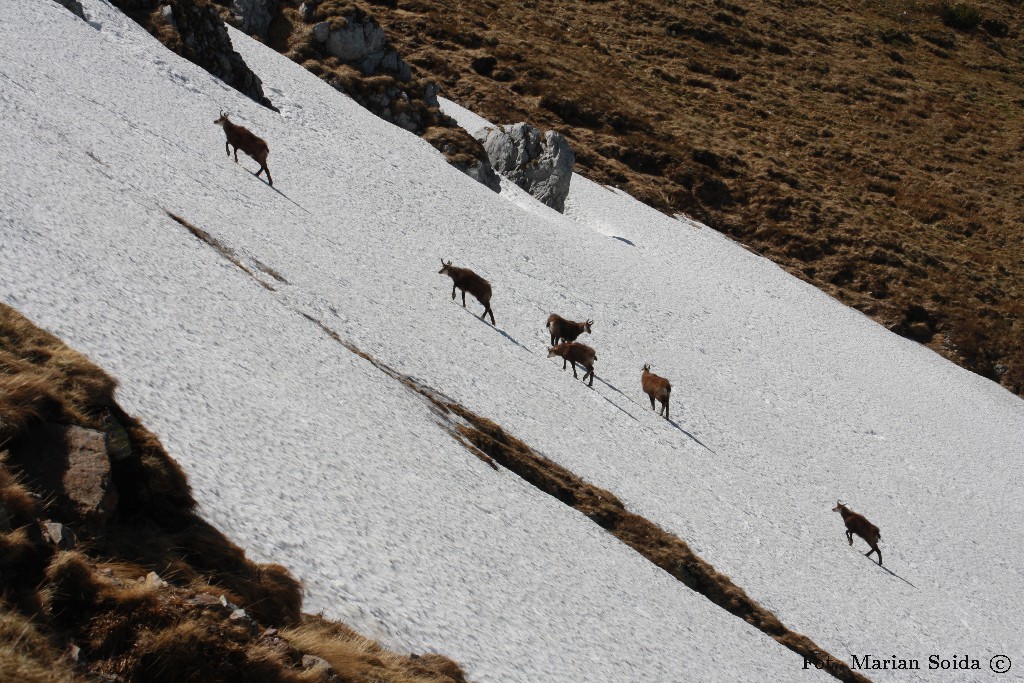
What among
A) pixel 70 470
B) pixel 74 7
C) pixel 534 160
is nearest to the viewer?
→ pixel 70 470

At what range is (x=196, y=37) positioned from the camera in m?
33.9

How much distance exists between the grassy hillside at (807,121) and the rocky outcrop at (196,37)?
24.6 metres

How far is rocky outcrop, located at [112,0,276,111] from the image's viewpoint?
33344mm

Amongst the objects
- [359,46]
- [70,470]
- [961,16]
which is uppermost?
[961,16]

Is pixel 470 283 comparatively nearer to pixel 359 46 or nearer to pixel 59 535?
pixel 59 535

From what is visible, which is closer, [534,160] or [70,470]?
[70,470]

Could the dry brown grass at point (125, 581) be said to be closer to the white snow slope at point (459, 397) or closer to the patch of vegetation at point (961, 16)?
the white snow slope at point (459, 397)

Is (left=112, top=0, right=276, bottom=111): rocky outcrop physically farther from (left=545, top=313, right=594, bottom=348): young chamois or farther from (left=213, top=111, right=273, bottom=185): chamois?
(left=545, top=313, right=594, bottom=348): young chamois

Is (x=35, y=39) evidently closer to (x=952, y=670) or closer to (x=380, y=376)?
(x=380, y=376)

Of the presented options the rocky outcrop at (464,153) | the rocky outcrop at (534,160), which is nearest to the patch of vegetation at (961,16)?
the rocky outcrop at (534,160)

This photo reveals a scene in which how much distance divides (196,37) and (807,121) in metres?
59.4

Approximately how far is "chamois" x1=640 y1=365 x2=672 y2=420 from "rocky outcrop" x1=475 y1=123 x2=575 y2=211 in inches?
832

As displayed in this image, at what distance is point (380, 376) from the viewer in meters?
14.9

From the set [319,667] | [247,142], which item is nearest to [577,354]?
[247,142]
